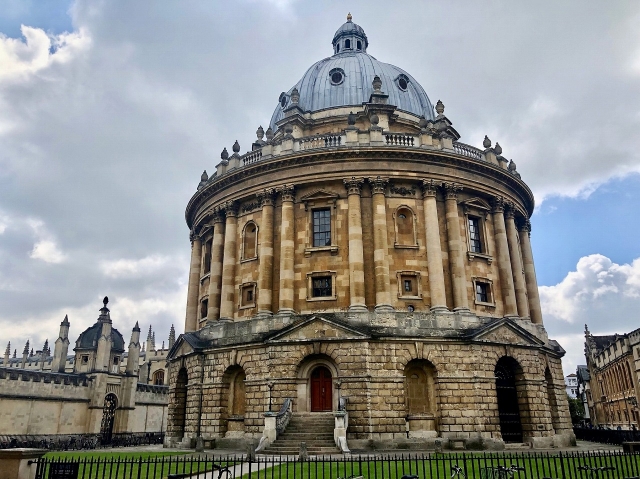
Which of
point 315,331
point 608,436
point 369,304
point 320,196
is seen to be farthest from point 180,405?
point 608,436

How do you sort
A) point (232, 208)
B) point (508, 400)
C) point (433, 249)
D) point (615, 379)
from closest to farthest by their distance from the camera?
point (508, 400)
point (433, 249)
point (232, 208)
point (615, 379)

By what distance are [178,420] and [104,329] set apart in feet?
64.0

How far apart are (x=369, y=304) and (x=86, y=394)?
31026mm

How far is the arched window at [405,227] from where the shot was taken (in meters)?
30.4

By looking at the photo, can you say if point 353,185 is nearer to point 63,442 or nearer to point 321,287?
point 321,287

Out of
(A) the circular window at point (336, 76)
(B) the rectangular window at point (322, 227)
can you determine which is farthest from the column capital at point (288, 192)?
(A) the circular window at point (336, 76)

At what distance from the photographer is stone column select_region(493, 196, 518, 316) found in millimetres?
31938

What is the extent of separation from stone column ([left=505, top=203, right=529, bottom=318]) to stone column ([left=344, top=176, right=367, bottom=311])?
11.1 m

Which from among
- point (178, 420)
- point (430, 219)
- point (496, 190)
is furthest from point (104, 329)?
point (496, 190)

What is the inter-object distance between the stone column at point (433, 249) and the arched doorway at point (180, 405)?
632 inches

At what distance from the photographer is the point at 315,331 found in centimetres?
2747

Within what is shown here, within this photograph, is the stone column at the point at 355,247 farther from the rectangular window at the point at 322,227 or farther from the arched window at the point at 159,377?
the arched window at the point at 159,377

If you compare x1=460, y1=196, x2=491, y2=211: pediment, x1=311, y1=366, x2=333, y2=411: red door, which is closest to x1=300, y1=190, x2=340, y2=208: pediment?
x1=460, y1=196, x2=491, y2=211: pediment

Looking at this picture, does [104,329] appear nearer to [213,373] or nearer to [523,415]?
[213,373]
